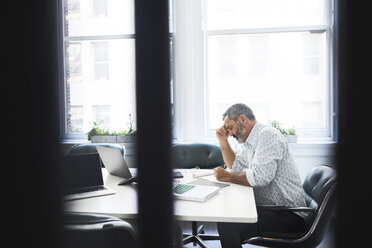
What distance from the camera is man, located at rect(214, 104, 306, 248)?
6.34ft

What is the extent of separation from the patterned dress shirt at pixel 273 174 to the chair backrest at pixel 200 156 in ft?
2.72

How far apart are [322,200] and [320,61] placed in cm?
230

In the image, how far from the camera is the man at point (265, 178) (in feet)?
6.34

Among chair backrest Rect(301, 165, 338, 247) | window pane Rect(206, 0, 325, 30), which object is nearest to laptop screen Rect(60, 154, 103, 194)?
chair backrest Rect(301, 165, 338, 247)

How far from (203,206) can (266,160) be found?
0.65 m

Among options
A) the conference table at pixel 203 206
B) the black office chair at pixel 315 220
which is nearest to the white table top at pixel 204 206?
the conference table at pixel 203 206

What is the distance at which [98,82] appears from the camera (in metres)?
3.88

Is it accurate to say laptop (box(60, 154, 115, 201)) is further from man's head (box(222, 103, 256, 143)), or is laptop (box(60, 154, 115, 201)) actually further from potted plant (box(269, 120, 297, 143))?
potted plant (box(269, 120, 297, 143))

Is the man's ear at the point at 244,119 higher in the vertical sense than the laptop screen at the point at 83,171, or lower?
higher

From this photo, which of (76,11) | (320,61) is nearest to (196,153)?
(320,61)

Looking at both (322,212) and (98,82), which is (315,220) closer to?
(322,212)

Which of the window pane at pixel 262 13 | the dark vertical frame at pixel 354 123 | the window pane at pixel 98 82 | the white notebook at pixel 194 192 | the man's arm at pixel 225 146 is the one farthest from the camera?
the window pane at pixel 98 82

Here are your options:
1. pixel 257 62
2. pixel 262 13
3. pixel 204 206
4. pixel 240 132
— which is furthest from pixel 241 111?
pixel 262 13

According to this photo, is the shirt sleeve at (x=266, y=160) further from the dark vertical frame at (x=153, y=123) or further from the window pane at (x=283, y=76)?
the dark vertical frame at (x=153, y=123)
